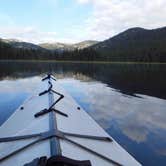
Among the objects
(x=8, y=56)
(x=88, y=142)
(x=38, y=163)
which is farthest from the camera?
(x=8, y=56)

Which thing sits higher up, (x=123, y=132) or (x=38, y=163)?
(x=38, y=163)

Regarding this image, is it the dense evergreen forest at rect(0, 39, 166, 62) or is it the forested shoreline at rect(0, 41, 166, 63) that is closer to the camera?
the dense evergreen forest at rect(0, 39, 166, 62)

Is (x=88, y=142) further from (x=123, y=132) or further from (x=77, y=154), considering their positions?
(x=123, y=132)

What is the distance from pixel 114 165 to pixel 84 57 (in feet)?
471

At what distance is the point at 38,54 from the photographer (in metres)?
152

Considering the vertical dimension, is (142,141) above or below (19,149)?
below

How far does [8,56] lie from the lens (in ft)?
465

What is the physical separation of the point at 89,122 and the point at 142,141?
9.46 ft

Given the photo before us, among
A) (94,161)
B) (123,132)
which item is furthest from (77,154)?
(123,132)

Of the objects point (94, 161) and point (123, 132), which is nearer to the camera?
point (94, 161)

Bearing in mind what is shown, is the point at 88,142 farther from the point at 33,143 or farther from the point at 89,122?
the point at 89,122

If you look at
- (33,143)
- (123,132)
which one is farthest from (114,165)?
(123,132)

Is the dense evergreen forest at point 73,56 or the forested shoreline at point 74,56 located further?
the forested shoreline at point 74,56

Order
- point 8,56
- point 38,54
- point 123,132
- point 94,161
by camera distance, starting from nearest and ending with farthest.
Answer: point 94,161 → point 123,132 → point 8,56 → point 38,54
